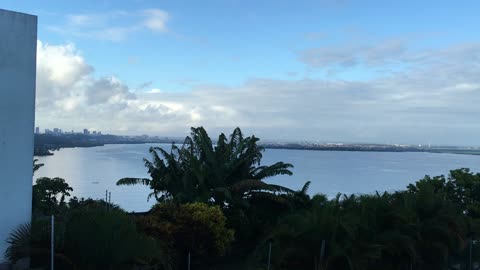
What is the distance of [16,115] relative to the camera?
6.86 meters

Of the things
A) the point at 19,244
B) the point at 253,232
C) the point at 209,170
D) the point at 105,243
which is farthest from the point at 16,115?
the point at 253,232

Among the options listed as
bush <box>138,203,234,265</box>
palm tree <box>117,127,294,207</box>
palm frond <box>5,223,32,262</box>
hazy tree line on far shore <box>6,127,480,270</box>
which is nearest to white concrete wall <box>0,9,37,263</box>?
palm frond <box>5,223,32,262</box>

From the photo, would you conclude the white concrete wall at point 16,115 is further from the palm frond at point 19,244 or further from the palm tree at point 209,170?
the palm tree at point 209,170

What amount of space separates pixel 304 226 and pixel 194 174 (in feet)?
16.4

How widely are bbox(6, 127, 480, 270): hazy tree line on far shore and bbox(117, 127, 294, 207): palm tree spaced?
0.16ft

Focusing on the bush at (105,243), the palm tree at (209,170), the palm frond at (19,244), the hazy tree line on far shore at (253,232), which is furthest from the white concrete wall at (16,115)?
the palm tree at (209,170)

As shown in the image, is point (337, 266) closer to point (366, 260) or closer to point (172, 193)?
point (366, 260)

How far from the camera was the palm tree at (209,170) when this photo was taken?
1261cm

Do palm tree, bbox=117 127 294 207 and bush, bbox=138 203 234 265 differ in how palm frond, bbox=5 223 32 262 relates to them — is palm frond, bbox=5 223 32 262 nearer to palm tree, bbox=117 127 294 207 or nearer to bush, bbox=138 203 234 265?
bush, bbox=138 203 234 265

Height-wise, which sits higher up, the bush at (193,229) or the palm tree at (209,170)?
the palm tree at (209,170)

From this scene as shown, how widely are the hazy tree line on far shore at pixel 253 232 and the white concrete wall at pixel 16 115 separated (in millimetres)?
355

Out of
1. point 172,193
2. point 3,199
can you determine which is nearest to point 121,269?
point 3,199

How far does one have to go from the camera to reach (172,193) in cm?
1366

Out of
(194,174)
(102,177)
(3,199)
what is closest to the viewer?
(3,199)
